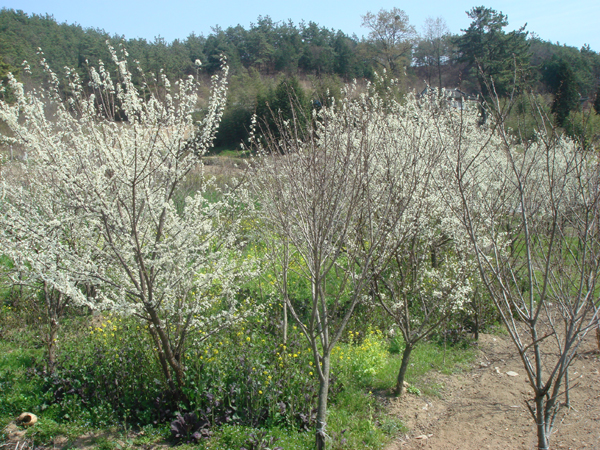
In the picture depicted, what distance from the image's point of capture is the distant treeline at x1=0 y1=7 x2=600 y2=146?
896 cm

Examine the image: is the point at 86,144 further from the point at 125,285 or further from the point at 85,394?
the point at 85,394

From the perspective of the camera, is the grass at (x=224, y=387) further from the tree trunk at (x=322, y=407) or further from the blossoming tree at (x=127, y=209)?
the blossoming tree at (x=127, y=209)

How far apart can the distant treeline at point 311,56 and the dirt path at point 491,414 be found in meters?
3.50

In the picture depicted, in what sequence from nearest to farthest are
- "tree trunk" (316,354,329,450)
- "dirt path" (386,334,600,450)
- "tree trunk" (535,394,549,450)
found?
"tree trunk" (535,394,549,450) < "tree trunk" (316,354,329,450) < "dirt path" (386,334,600,450)

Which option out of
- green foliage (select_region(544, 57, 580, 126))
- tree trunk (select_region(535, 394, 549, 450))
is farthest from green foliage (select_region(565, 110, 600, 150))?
green foliage (select_region(544, 57, 580, 126))

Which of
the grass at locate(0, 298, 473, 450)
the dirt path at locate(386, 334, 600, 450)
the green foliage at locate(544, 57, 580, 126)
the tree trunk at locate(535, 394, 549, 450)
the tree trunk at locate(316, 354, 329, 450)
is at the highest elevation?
the green foliage at locate(544, 57, 580, 126)

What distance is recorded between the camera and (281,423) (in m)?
4.17

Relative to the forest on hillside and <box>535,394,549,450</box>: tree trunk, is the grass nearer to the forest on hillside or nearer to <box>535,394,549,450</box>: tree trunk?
the forest on hillside

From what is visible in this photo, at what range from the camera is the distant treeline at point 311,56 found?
8961 millimetres

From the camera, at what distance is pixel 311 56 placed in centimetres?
3838

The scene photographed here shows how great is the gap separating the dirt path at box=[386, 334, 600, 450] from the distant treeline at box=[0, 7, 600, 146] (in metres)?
3.50

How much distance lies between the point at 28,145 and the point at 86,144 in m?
0.55

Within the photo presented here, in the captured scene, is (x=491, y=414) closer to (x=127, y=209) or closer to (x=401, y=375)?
(x=401, y=375)

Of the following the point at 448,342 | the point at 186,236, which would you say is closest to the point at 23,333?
the point at 186,236
